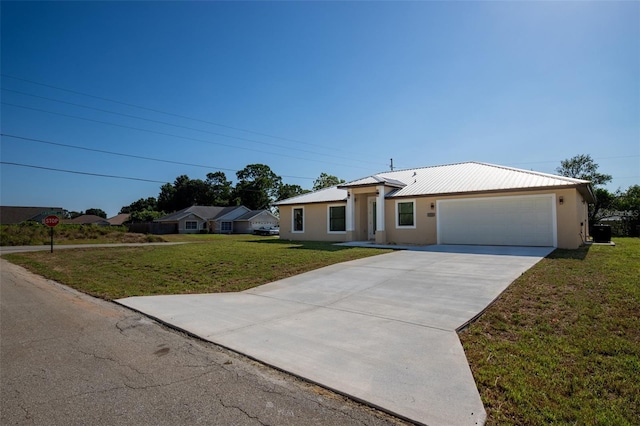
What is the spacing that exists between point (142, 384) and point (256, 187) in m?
67.0

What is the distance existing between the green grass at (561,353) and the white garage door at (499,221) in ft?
24.0

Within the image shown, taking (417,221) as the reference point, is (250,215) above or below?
above

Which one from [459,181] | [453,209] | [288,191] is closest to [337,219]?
[453,209]

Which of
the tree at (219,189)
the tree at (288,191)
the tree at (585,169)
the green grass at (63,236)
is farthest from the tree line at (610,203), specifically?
the tree at (219,189)

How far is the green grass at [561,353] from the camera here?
2893 millimetres

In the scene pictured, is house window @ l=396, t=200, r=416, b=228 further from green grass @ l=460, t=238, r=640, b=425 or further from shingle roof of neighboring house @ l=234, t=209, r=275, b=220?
shingle roof of neighboring house @ l=234, t=209, r=275, b=220

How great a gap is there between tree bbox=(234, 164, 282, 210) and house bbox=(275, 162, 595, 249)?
1831 inches

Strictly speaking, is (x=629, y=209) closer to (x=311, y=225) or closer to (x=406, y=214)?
(x=406, y=214)

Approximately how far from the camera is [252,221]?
51562 millimetres

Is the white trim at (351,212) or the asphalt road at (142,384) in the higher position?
the white trim at (351,212)

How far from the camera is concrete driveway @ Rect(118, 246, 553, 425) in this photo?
3.27 m

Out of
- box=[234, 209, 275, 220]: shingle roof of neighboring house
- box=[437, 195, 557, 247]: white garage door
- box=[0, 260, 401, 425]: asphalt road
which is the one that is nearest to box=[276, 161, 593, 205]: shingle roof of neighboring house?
box=[437, 195, 557, 247]: white garage door

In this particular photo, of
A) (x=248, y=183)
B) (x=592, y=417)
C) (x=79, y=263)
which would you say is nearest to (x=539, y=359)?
(x=592, y=417)

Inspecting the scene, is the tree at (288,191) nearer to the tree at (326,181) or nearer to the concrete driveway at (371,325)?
the tree at (326,181)
